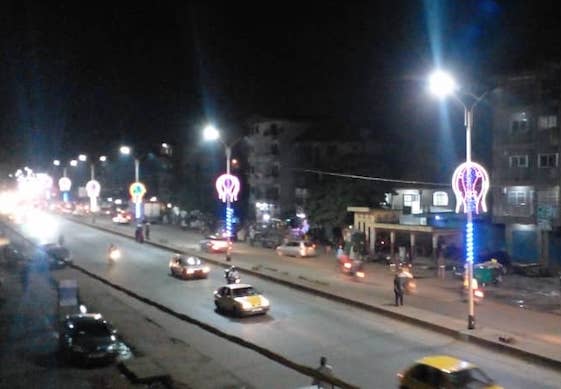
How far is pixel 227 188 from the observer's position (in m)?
47.7

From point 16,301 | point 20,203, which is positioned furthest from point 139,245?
point 20,203

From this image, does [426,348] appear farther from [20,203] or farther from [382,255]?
[20,203]

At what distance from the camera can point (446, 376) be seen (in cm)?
1461

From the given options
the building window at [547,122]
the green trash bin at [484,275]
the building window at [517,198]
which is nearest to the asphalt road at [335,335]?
the green trash bin at [484,275]

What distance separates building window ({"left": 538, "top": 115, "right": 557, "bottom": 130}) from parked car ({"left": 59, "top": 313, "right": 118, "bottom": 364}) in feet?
108

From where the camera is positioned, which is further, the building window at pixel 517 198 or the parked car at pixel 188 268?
the building window at pixel 517 198

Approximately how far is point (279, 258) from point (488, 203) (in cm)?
1611

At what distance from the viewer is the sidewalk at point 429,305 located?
22.4 metres

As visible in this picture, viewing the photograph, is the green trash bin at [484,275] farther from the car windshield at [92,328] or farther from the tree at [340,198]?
the tree at [340,198]

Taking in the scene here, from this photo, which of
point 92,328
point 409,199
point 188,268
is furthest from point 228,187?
point 92,328

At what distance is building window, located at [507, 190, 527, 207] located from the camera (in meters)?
46.4

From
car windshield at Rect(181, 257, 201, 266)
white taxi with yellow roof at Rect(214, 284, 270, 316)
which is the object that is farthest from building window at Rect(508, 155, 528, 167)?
white taxi with yellow roof at Rect(214, 284, 270, 316)

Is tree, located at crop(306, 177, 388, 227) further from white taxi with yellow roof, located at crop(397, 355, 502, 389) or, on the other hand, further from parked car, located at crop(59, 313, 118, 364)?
white taxi with yellow roof, located at crop(397, 355, 502, 389)

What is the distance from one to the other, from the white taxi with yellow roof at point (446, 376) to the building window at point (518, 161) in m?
33.9
